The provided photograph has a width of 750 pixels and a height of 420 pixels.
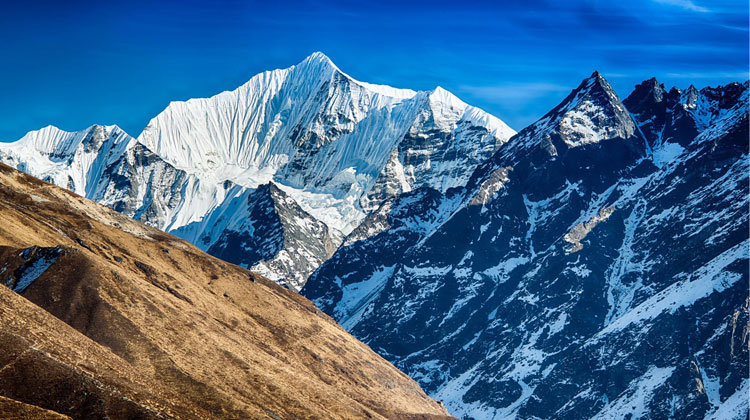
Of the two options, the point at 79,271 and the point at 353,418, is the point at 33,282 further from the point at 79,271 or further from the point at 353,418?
the point at 353,418

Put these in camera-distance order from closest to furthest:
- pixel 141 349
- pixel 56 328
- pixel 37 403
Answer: pixel 37 403, pixel 56 328, pixel 141 349

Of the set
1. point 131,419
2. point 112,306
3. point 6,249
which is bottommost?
point 131,419

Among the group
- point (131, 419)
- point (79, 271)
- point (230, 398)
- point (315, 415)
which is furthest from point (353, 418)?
point (131, 419)

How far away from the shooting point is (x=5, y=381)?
5177 inches

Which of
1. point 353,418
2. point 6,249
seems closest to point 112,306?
point 6,249

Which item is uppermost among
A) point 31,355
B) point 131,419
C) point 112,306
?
point 112,306

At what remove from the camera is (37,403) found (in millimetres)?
129625

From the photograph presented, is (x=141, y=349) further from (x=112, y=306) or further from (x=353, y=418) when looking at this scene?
(x=353, y=418)

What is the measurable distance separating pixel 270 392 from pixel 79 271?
45.3 metres

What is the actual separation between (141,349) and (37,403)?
4609 cm

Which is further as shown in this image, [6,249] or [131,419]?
[6,249]

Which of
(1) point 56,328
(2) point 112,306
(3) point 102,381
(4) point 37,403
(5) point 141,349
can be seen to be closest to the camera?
(4) point 37,403

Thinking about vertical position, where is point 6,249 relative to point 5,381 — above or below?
above

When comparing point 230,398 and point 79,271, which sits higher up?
point 79,271
